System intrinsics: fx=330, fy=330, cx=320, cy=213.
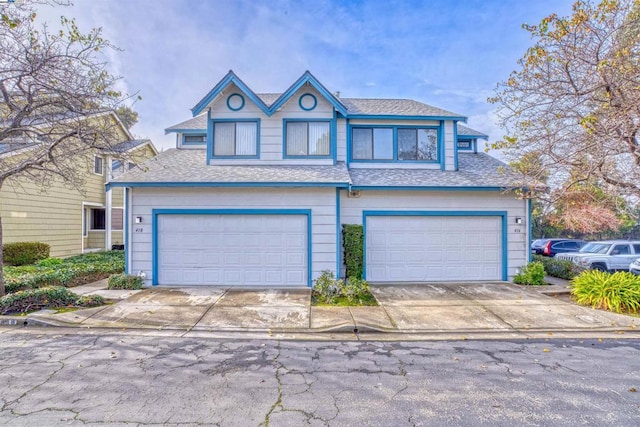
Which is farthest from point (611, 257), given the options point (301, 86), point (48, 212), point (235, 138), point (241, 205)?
point (48, 212)

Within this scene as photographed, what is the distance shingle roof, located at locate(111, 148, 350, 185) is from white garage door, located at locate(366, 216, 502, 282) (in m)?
2.02

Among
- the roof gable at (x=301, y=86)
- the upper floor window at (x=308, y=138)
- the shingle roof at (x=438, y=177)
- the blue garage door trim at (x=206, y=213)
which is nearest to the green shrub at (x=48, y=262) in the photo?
the blue garage door trim at (x=206, y=213)

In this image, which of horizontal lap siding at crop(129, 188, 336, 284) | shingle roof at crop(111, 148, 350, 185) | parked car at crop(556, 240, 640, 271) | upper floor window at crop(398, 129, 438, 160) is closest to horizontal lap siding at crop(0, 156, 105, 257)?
shingle roof at crop(111, 148, 350, 185)

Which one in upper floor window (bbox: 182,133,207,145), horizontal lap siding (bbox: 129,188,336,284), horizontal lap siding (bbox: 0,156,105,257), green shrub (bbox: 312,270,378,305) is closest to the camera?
green shrub (bbox: 312,270,378,305)

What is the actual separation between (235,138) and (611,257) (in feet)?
49.0

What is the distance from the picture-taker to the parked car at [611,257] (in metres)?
12.8

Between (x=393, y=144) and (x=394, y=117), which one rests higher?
(x=394, y=117)

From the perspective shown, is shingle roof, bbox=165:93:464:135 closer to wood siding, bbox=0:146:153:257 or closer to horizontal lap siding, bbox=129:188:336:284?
wood siding, bbox=0:146:153:257

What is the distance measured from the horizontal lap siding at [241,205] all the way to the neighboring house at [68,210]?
1.49m

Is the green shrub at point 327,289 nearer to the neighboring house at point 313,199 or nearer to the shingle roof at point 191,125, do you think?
the neighboring house at point 313,199

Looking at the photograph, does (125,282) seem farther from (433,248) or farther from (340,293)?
(433,248)

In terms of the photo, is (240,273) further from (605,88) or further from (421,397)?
(605,88)

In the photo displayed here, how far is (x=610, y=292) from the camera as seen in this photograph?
25.7 ft

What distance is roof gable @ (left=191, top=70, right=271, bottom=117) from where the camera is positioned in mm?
10461
